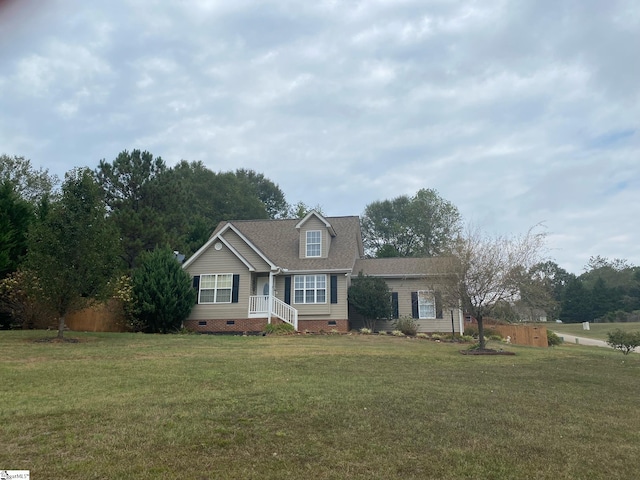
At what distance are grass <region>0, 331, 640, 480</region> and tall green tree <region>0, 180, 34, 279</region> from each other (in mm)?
10556

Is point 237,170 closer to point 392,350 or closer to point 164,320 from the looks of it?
point 164,320

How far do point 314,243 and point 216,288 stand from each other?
18.9ft

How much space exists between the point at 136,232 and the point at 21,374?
2119cm

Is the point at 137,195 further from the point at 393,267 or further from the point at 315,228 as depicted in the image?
the point at 393,267

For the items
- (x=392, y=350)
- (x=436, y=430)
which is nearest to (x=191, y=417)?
(x=436, y=430)

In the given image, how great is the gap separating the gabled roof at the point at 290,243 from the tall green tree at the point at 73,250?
7.77m

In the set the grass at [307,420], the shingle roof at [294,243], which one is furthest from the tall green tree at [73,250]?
the shingle roof at [294,243]

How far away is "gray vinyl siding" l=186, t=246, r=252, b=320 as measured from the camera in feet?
76.1

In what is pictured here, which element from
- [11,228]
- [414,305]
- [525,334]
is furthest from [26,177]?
[525,334]

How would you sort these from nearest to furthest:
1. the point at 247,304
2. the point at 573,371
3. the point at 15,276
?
the point at 573,371
the point at 15,276
the point at 247,304

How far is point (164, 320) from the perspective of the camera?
842 inches

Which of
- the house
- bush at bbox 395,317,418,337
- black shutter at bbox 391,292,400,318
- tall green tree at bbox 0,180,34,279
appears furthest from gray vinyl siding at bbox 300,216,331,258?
tall green tree at bbox 0,180,34,279

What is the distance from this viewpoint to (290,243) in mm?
27047

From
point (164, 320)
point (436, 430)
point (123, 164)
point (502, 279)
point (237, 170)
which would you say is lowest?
point (436, 430)
